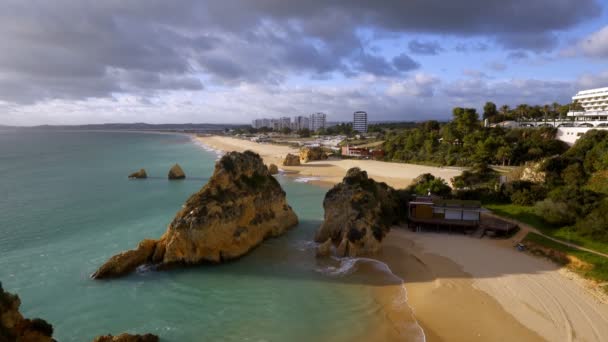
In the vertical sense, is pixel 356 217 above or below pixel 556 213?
below

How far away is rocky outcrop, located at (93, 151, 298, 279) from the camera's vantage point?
17.7 m

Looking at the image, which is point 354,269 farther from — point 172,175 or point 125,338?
point 172,175

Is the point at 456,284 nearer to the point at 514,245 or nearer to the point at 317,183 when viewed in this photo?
the point at 514,245

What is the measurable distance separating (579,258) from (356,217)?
11.2 metres

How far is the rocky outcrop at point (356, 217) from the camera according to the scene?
19427 mm

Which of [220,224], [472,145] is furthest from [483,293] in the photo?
[472,145]

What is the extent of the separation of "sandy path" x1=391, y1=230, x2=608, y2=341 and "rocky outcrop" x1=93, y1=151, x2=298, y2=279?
9879mm

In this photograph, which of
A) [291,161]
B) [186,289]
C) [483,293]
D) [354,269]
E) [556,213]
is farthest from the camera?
[291,161]

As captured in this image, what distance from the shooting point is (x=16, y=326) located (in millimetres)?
9070

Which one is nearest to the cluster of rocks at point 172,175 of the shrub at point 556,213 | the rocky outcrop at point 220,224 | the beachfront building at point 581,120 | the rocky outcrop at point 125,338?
the rocky outcrop at point 220,224

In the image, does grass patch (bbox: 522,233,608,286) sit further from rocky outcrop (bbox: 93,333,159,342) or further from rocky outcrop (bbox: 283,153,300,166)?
rocky outcrop (bbox: 283,153,300,166)

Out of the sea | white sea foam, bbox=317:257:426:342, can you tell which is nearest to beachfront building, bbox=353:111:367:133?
the sea

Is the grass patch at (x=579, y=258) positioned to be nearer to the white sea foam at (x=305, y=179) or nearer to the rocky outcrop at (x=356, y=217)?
the rocky outcrop at (x=356, y=217)

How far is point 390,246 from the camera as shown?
67.4ft
